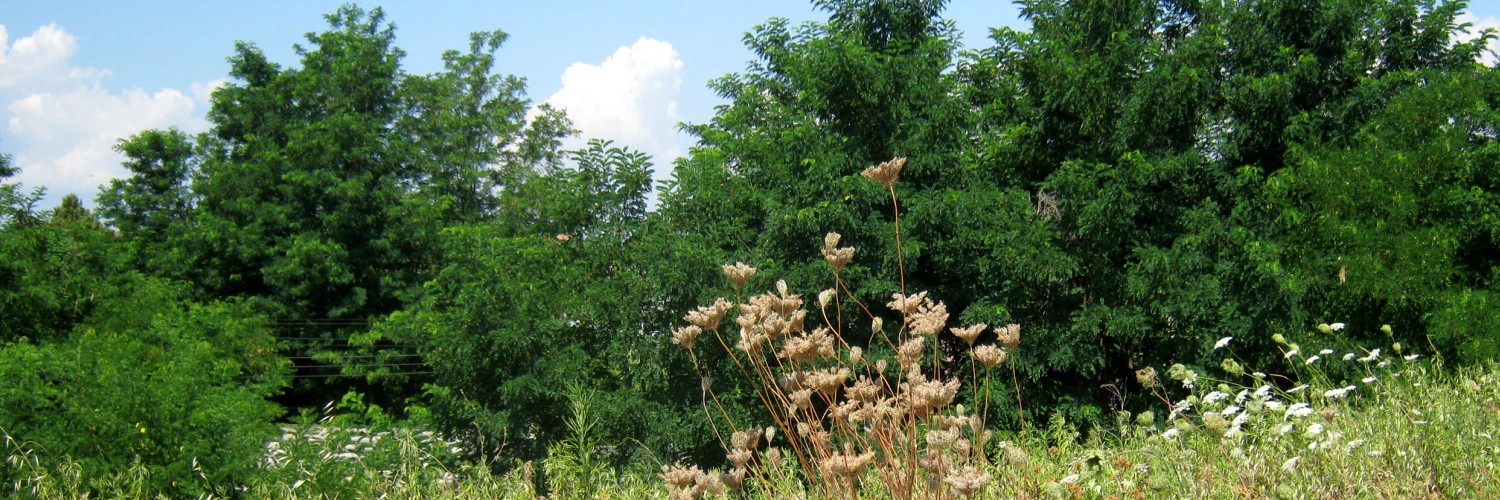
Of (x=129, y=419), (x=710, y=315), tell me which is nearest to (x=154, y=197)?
(x=129, y=419)

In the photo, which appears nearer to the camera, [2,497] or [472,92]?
[2,497]

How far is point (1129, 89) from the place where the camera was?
1050 centimetres

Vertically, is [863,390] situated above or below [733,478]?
above

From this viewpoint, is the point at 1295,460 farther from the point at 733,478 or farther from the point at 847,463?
the point at 733,478

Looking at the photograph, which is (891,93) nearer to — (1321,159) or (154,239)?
(1321,159)

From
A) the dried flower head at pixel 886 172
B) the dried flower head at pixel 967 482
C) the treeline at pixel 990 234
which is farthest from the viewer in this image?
the treeline at pixel 990 234

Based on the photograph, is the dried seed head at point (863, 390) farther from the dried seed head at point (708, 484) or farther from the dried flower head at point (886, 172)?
the dried flower head at point (886, 172)

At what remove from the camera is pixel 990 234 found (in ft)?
31.3

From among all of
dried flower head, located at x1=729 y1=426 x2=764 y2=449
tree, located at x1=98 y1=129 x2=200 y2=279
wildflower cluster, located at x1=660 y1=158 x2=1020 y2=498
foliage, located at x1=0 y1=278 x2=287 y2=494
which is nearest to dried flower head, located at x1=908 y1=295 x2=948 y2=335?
wildflower cluster, located at x1=660 y1=158 x2=1020 y2=498

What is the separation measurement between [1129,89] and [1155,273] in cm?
197

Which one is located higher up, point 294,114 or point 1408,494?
point 294,114

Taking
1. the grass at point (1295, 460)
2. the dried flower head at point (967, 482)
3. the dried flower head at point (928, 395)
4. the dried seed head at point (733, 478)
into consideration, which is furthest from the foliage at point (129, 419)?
the dried flower head at point (967, 482)

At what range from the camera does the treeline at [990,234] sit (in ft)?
27.7

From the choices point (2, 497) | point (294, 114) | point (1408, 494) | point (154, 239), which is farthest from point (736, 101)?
point (154, 239)
